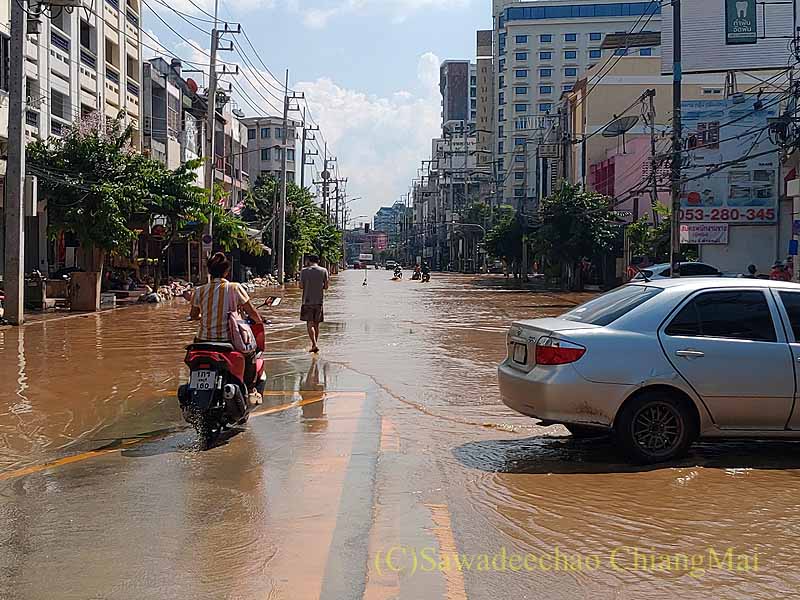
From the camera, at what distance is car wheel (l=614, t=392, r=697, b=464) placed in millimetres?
7812

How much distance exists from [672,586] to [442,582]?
122 cm

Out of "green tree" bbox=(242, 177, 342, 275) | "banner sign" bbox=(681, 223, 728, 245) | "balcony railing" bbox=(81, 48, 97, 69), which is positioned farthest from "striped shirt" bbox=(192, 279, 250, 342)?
"green tree" bbox=(242, 177, 342, 275)

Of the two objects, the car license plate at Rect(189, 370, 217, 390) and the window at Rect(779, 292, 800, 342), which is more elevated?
the window at Rect(779, 292, 800, 342)

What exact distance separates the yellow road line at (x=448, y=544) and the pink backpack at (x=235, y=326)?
10.3ft

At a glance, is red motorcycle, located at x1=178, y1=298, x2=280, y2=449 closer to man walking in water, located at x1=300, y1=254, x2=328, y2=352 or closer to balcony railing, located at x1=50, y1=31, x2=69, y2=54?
man walking in water, located at x1=300, y1=254, x2=328, y2=352

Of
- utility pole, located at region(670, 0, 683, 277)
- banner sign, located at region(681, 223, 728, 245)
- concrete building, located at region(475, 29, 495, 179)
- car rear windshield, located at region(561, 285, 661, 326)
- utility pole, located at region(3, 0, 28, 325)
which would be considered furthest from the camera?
concrete building, located at region(475, 29, 495, 179)

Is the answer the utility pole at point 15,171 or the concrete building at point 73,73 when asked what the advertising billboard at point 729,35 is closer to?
the concrete building at point 73,73

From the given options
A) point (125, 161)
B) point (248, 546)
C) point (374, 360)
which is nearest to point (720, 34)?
point (125, 161)

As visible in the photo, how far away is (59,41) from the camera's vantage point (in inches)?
1405

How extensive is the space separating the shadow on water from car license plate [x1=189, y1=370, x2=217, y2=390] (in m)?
2.27

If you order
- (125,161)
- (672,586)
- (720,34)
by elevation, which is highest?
(720,34)

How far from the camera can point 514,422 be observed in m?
10.0

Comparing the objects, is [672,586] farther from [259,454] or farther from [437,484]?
[259,454]

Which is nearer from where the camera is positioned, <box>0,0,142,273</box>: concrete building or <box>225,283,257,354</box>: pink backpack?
<box>225,283,257,354</box>: pink backpack
